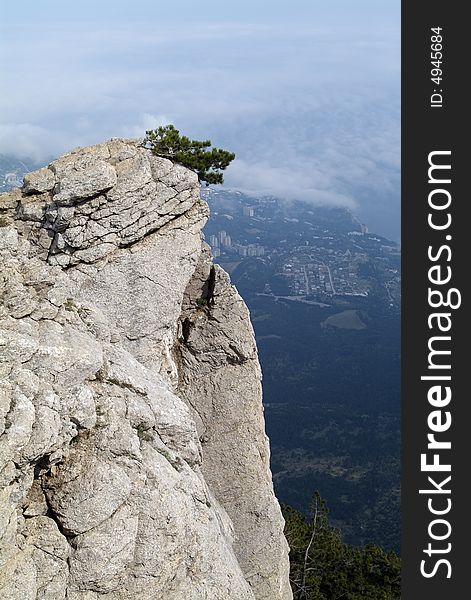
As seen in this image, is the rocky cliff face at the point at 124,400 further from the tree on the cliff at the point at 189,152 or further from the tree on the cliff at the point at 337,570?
the tree on the cliff at the point at 337,570

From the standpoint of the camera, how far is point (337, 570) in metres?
35.8

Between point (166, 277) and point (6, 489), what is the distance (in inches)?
407

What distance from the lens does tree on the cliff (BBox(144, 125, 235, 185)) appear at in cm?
2247

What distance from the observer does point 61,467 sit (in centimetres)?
1348

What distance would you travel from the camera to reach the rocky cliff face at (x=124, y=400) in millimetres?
12875

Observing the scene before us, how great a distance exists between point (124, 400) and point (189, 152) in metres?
11.6

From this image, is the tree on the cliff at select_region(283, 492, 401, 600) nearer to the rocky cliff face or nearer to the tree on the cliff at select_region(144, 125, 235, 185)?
the rocky cliff face

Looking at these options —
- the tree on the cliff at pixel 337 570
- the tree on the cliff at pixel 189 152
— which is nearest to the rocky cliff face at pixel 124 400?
the tree on the cliff at pixel 189 152

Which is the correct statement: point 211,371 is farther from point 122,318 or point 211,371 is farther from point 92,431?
point 92,431

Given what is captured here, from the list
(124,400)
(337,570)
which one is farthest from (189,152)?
(337,570)

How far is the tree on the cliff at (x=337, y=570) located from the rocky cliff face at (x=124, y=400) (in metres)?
10.5

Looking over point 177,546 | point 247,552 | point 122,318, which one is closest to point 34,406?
point 177,546

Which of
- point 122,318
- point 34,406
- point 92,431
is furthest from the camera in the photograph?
point 122,318

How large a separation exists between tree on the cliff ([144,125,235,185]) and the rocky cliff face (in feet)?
3.43
